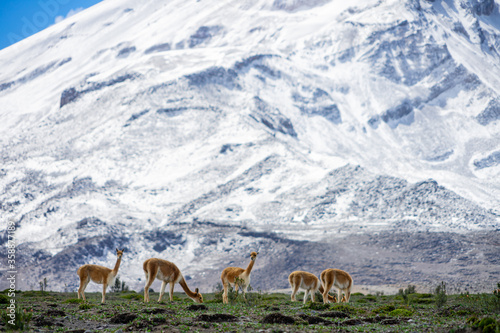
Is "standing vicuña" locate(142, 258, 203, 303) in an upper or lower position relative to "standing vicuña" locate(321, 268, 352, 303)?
upper

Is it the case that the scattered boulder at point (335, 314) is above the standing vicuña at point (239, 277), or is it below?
below

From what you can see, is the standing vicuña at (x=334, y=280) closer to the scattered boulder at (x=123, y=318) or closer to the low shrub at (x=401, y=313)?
the low shrub at (x=401, y=313)

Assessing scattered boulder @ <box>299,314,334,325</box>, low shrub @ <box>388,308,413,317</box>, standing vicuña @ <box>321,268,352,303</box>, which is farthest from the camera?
standing vicuña @ <box>321,268,352,303</box>

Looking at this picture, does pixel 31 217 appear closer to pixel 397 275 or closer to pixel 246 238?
pixel 246 238

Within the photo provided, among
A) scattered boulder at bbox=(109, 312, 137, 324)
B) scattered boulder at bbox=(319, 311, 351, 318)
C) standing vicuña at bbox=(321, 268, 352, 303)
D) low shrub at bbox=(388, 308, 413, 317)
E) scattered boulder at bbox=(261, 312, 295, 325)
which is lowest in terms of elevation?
low shrub at bbox=(388, 308, 413, 317)

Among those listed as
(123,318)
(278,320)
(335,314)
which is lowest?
(335,314)

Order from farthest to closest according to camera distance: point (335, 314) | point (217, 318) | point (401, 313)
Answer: point (401, 313), point (335, 314), point (217, 318)

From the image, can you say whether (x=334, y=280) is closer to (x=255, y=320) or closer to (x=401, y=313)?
(x=401, y=313)

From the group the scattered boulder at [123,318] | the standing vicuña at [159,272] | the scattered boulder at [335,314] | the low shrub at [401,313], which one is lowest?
the low shrub at [401,313]

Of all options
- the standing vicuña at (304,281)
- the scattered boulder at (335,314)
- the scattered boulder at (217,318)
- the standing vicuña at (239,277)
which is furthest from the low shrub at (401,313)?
the scattered boulder at (217,318)

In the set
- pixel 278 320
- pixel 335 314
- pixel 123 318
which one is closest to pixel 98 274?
pixel 123 318

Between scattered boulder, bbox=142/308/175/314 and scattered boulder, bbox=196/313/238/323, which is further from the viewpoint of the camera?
scattered boulder, bbox=142/308/175/314

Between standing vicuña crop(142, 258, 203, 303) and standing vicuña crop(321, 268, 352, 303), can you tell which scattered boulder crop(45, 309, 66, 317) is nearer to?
standing vicuña crop(142, 258, 203, 303)

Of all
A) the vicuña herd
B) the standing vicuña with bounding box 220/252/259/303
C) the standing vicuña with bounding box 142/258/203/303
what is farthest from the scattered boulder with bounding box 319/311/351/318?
the standing vicuña with bounding box 142/258/203/303
